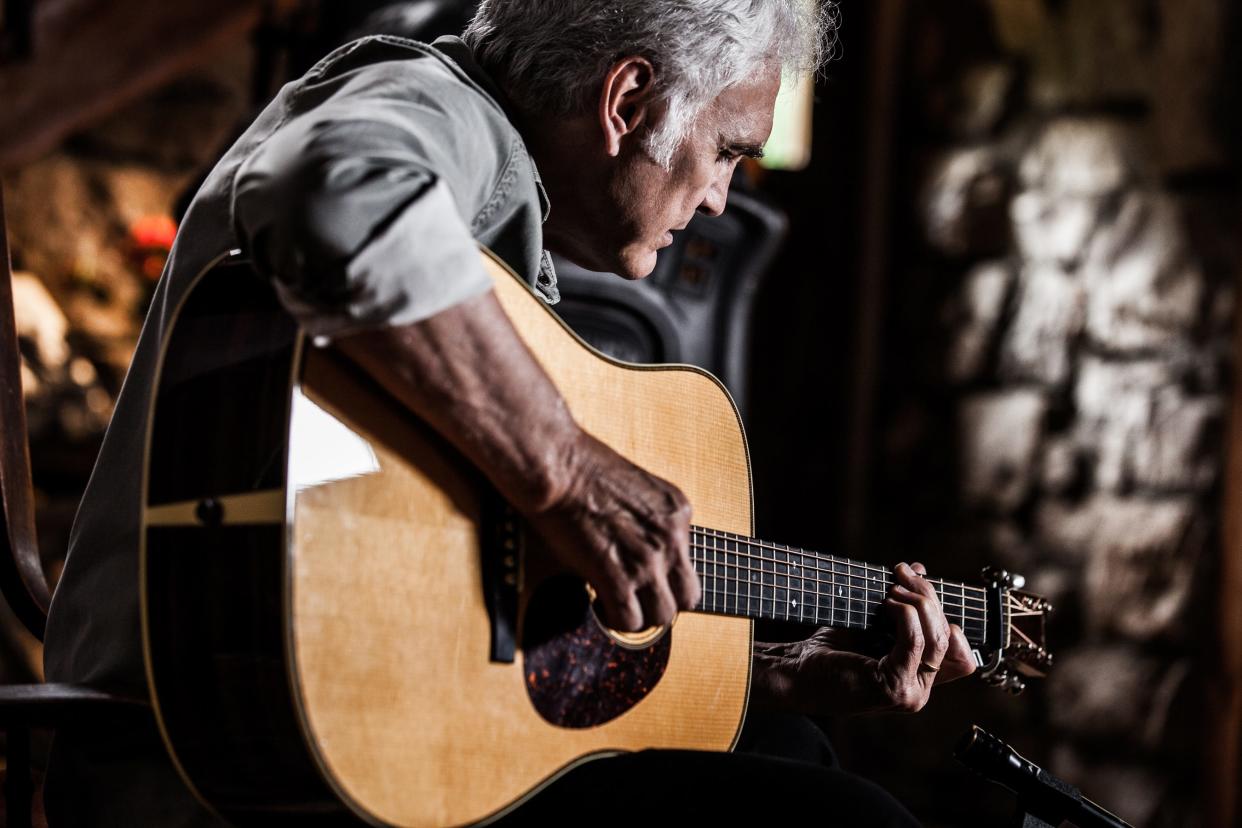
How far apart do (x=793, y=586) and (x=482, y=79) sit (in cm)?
62

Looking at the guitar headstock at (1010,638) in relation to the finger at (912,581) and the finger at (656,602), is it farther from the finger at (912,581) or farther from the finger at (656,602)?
the finger at (656,602)

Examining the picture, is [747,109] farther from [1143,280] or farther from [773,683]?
[1143,280]

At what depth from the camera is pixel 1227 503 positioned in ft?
9.28

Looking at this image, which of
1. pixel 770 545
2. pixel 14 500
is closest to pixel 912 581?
pixel 770 545

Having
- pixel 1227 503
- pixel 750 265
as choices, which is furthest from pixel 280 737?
pixel 1227 503

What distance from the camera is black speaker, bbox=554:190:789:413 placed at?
2.61m

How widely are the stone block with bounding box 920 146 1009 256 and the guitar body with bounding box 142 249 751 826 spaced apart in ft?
8.58

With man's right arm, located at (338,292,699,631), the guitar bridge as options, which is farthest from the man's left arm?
the guitar bridge

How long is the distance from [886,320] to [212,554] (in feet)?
9.98

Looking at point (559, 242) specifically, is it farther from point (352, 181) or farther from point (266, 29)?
point (266, 29)

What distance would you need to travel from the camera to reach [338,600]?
87cm

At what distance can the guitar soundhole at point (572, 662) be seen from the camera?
3.34 feet

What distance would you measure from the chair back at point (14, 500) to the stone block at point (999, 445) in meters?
2.65

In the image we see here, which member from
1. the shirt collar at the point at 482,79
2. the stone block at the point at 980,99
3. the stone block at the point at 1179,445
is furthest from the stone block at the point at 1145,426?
the shirt collar at the point at 482,79
